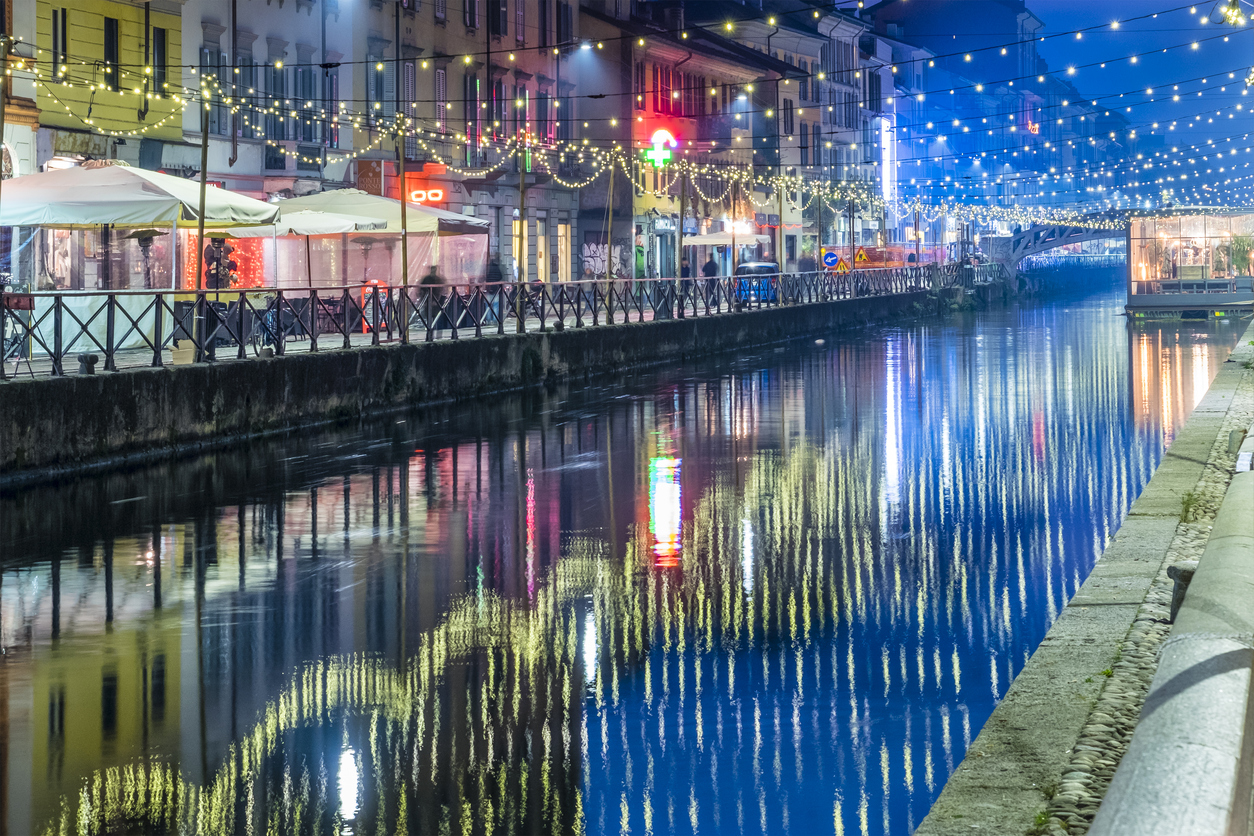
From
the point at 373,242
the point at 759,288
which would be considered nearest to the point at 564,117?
the point at 759,288

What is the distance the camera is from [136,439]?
17828mm

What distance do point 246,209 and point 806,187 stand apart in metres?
64.3

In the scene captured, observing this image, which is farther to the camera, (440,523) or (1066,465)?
(1066,465)

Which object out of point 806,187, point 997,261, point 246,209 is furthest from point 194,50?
point 997,261

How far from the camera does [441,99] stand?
4959 centimetres

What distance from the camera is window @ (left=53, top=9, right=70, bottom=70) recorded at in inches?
1250

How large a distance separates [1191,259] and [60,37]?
40067 millimetres

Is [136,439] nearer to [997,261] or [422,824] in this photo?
[422,824]

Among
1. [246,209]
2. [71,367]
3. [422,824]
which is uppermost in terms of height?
[246,209]

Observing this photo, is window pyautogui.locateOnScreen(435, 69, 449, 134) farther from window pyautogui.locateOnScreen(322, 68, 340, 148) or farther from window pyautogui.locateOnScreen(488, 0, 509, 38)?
window pyautogui.locateOnScreen(322, 68, 340, 148)

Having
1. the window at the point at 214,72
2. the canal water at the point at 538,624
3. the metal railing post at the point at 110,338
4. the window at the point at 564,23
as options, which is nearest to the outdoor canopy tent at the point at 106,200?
the metal railing post at the point at 110,338

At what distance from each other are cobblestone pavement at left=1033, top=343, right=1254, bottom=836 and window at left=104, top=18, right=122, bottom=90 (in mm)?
26503

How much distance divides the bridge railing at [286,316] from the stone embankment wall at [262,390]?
0.38 meters

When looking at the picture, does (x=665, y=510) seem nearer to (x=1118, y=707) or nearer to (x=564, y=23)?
(x=1118, y=707)
